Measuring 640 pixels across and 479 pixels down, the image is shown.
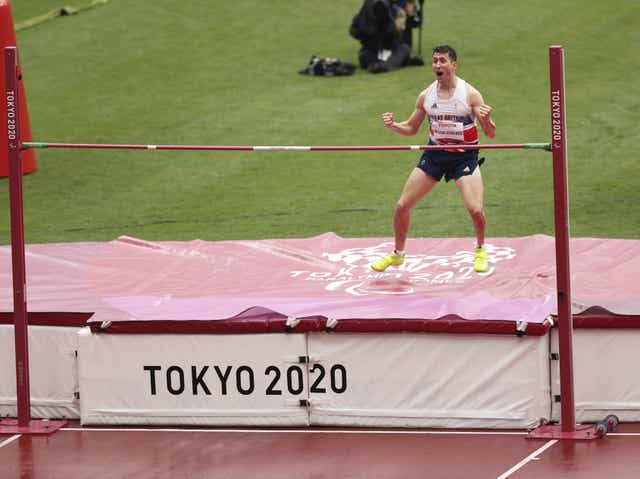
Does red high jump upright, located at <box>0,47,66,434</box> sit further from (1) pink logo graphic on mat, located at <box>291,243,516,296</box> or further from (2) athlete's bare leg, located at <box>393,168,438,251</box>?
(2) athlete's bare leg, located at <box>393,168,438,251</box>

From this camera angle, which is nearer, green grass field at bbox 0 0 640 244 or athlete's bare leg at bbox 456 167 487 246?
athlete's bare leg at bbox 456 167 487 246

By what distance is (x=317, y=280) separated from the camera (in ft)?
31.4

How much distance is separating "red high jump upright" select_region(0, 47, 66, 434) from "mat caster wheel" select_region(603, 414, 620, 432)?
3.48m

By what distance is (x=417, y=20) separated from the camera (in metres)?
18.4

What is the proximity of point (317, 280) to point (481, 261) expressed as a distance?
1.21 m

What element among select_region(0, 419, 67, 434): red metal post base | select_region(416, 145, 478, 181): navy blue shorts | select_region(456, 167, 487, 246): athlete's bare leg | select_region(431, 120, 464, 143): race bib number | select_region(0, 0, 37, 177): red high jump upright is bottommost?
select_region(0, 419, 67, 434): red metal post base

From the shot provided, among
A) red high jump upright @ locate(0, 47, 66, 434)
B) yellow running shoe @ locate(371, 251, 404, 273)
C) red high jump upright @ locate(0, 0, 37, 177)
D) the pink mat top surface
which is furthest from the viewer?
red high jump upright @ locate(0, 0, 37, 177)

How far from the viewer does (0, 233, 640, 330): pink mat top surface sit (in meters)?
8.45

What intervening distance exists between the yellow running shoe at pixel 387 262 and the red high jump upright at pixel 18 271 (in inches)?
105

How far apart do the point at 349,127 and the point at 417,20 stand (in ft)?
9.21

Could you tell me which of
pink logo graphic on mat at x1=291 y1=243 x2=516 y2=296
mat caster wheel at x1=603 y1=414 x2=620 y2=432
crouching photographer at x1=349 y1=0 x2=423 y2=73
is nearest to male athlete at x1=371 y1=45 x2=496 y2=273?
pink logo graphic on mat at x1=291 y1=243 x2=516 y2=296

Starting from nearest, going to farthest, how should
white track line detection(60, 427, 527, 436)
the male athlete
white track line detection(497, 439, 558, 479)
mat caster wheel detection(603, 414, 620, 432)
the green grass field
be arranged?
white track line detection(497, 439, 558, 479), mat caster wheel detection(603, 414, 620, 432), white track line detection(60, 427, 527, 436), the male athlete, the green grass field

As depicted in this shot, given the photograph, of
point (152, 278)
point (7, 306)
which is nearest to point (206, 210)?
point (152, 278)

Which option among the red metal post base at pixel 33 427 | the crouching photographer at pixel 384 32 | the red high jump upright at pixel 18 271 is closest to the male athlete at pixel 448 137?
the red high jump upright at pixel 18 271
